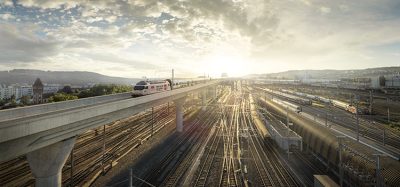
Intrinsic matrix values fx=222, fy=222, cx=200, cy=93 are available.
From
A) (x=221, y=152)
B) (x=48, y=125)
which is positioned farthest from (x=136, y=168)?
(x=48, y=125)

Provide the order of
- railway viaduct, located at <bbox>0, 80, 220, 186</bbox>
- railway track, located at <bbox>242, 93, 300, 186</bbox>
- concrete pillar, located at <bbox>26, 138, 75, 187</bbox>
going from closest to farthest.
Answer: railway viaduct, located at <bbox>0, 80, 220, 186</bbox>, concrete pillar, located at <bbox>26, 138, 75, 187</bbox>, railway track, located at <bbox>242, 93, 300, 186</bbox>

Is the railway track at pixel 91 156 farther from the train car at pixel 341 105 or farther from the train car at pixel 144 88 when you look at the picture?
the train car at pixel 341 105

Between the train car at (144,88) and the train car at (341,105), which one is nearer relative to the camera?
the train car at (144,88)

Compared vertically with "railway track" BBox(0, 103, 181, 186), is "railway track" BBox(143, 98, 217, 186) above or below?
below

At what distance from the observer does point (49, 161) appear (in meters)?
15.5

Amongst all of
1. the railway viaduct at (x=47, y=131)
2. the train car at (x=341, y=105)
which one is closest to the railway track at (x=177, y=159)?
the railway viaduct at (x=47, y=131)

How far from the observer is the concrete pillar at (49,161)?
15102 millimetres

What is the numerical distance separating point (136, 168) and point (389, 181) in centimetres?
2563

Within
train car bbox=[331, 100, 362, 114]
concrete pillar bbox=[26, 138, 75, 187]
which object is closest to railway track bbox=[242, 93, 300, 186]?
concrete pillar bbox=[26, 138, 75, 187]

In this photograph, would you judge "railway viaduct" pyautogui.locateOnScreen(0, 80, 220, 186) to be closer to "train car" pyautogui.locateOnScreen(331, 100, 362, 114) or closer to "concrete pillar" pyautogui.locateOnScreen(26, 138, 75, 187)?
"concrete pillar" pyautogui.locateOnScreen(26, 138, 75, 187)

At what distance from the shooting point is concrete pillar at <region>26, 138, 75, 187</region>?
1510 centimetres

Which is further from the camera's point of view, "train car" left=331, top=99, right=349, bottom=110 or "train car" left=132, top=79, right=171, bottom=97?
"train car" left=331, top=99, right=349, bottom=110

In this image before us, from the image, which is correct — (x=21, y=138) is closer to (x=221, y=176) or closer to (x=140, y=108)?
(x=140, y=108)

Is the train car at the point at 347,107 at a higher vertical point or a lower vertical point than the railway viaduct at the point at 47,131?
lower
